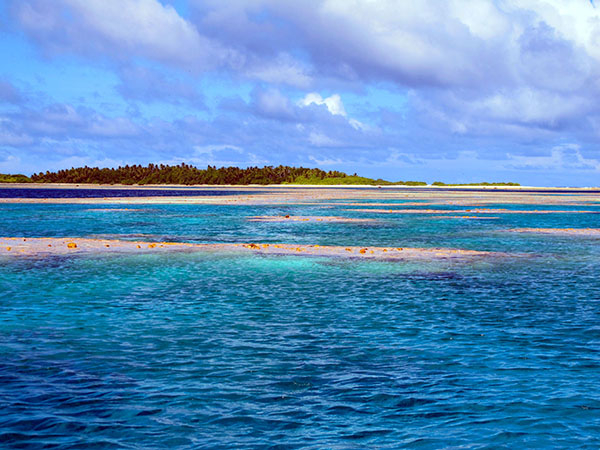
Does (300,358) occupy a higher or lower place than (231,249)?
lower

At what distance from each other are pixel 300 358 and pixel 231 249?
70.1 feet

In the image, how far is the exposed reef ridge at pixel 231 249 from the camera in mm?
31047

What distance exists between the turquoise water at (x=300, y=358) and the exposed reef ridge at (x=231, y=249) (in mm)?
5443

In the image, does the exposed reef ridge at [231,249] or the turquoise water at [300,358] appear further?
the exposed reef ridge at [231,249]

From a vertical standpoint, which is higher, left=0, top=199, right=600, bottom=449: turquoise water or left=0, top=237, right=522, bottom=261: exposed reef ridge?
left=0, top=237, right=522, bottom=261: exposed reef ridge

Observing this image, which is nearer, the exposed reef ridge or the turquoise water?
the turquoise water

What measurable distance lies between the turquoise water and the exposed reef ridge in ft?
17.9

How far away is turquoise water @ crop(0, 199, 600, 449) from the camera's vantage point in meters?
9.27

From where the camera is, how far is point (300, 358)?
12.7m

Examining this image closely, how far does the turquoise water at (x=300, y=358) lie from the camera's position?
9266 mm

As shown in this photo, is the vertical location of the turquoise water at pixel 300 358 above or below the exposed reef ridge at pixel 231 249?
below

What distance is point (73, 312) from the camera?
57.6 ft

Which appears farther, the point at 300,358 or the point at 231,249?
the point at 231,249

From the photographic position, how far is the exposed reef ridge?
31.0 metres
